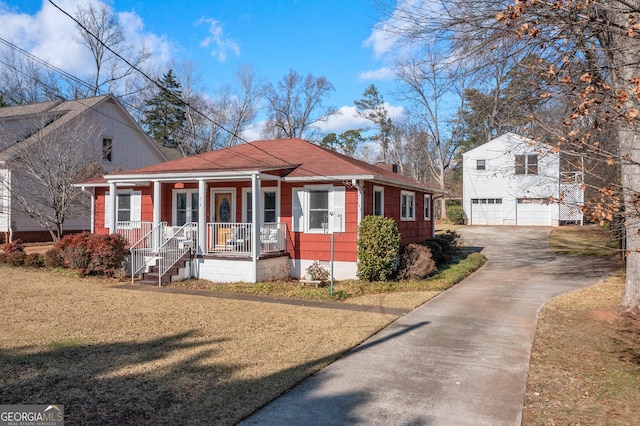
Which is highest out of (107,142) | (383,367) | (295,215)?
(107,142)

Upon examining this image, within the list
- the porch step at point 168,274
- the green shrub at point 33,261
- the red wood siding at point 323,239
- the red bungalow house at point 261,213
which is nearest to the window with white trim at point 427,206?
the red bungalow house at point 261,213

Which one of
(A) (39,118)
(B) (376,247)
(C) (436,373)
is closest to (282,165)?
(B) (376,247)

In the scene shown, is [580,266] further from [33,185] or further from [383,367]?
[33,185]

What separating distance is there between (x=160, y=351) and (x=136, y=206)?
38.0ft

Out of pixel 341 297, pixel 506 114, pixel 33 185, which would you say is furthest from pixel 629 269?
pixel 33 185

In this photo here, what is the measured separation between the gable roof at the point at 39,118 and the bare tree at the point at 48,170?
7 centimetres

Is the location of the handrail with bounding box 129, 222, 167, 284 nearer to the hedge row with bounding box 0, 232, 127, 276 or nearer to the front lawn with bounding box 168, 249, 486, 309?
the hedge row with bounding box 0, 232, 127, 276

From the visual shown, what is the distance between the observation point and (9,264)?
607 inches

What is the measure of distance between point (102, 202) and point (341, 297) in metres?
12.2

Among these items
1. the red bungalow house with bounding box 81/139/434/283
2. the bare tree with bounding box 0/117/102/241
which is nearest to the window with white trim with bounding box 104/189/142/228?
the red bungalow house with bounding box 81/139/434/283

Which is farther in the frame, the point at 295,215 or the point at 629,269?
the point at 295,215

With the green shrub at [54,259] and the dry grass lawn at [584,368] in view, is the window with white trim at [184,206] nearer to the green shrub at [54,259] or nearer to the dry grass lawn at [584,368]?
the green shrub at [54,259]

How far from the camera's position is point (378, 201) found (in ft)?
47.0

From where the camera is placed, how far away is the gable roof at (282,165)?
1294 cm
